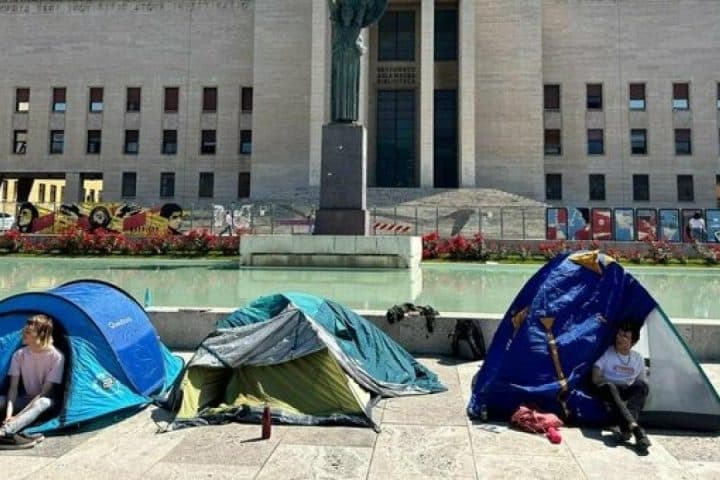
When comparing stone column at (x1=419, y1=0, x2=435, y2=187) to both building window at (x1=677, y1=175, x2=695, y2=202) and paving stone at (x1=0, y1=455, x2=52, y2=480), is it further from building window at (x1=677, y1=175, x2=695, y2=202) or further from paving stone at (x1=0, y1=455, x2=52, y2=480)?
paving stone at (x1=0, y1=455, x2=52, y2=480)

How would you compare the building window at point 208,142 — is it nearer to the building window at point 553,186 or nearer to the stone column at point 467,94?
the stone column at point 467,94

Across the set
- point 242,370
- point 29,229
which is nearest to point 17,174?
point 29,229

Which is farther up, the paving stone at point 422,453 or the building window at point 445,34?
the building window at point 445,34

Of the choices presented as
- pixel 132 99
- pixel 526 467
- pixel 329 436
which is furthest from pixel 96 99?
pixel 526 467

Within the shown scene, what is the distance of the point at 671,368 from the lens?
5332 millimetres

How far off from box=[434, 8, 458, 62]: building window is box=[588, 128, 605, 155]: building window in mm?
13166

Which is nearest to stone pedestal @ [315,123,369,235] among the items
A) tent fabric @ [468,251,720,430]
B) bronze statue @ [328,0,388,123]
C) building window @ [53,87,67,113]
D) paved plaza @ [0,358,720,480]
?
bronze statue @ [328,0,388,123]

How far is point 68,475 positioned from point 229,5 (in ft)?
164

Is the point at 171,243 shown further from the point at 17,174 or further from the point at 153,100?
the point at 17,174

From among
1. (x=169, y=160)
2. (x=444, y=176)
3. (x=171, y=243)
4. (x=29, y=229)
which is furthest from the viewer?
(x=169, y=160)

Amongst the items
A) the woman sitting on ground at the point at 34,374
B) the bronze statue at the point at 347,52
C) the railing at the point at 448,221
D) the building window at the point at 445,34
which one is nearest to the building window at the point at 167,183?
the railing at the point at 448,221

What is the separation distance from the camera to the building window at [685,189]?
43.8m

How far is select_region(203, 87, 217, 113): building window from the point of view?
1882 inches

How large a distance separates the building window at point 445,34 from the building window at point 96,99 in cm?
2995
